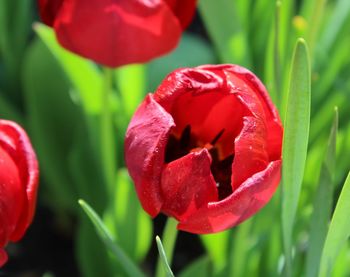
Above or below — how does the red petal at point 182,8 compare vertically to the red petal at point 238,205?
above

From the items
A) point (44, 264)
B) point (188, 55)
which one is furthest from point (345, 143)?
point (44, 264)

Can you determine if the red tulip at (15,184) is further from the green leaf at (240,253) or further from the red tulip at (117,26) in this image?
the green leaf at (240,253)

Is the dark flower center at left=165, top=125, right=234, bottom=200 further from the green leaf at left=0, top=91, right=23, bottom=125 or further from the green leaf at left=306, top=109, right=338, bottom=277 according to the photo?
the green leaf at left=0, top=91, right=23, bottom=125

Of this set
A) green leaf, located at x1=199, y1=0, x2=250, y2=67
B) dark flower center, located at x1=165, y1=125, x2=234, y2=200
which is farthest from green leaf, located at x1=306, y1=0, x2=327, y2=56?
dark flower center, located at x1=165, y1=125, x2=234, y2=200

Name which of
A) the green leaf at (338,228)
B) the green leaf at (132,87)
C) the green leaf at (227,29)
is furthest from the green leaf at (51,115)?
the green leaf at (338,228)

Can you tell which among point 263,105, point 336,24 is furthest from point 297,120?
point 336,24

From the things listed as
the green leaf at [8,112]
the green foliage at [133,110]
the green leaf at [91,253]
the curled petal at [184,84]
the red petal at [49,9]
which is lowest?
the green leaf at [91,253]

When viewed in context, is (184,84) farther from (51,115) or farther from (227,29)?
(51,115)
